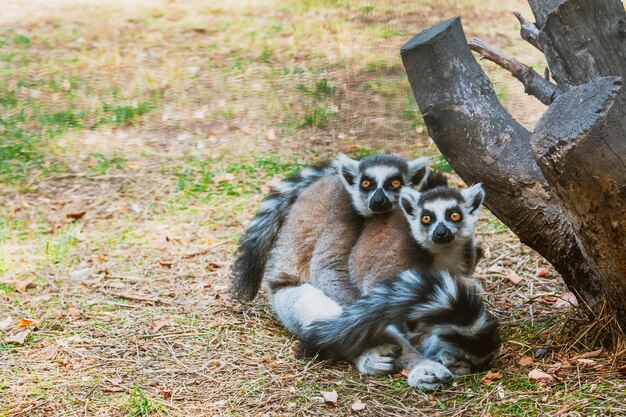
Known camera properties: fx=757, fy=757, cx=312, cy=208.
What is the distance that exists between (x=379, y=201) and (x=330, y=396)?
1326 millimetres

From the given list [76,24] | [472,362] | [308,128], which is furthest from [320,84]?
[472,362]

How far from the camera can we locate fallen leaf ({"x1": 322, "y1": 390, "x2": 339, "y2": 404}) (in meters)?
3.71

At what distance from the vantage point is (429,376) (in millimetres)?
3793

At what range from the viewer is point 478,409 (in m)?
3.52

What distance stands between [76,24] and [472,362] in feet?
29.7

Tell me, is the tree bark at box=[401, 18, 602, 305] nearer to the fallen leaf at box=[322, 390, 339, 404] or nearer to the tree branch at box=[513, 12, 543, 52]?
the tree branch at box=[513, 12, 543, 52]

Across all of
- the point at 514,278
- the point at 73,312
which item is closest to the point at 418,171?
the point at 514,278

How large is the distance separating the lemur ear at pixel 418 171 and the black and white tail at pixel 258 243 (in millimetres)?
726

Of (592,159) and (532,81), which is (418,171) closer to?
(532,81)

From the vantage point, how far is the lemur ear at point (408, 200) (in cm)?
438

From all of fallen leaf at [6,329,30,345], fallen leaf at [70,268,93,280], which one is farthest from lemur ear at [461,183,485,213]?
fallen leaf at [70,268,93,280]

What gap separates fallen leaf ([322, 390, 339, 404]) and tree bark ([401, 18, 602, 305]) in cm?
134

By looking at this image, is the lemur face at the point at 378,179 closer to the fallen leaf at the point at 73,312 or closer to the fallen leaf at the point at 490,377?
the fallen leaf at the point at 490,377

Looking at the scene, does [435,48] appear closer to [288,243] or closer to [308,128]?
[288,243]
